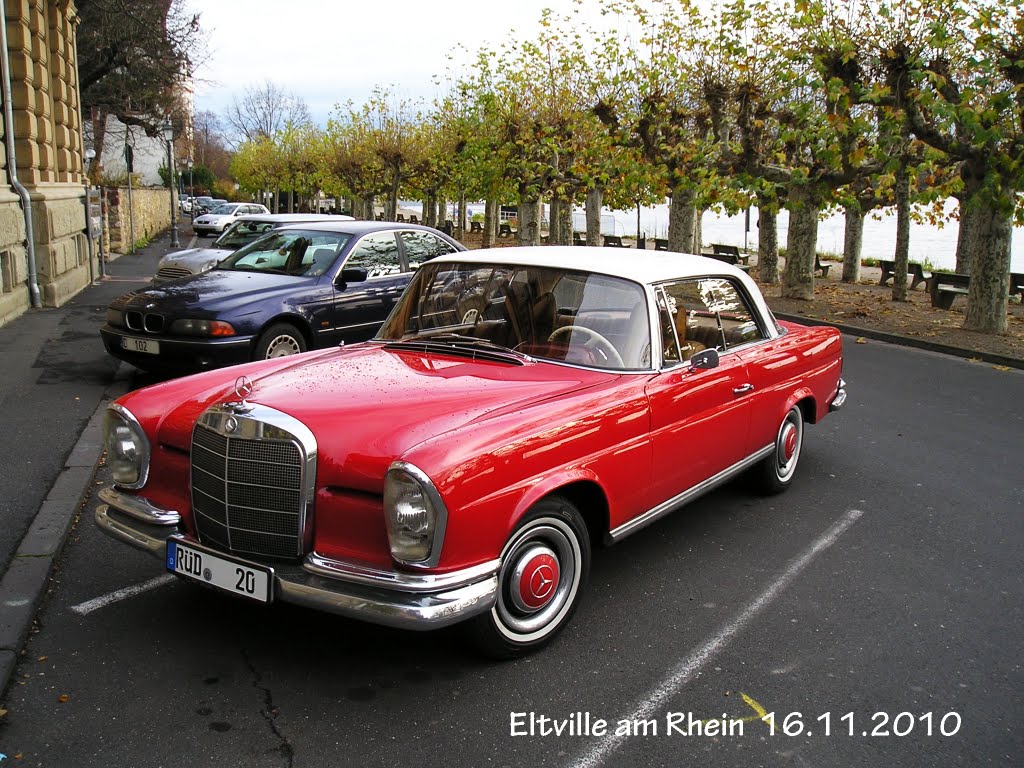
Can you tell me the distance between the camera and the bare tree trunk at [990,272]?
14273mm

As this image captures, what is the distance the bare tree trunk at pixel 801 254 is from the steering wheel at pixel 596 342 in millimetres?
15914

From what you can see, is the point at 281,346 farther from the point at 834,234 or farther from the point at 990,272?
the point at 834,234

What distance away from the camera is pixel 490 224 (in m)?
42.6

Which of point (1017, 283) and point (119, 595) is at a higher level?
point (1017, 283)

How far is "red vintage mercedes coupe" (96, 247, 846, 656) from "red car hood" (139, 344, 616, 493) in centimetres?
1

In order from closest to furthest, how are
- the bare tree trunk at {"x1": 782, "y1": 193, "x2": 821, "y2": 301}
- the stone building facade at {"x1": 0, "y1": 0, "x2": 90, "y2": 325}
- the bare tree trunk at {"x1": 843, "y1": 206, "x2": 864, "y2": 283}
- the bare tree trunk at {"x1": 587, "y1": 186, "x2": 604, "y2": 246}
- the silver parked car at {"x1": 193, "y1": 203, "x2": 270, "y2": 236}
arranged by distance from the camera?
1. the stone building facade at {"x1": 0, "y1": 0, "x2": 90, "y2": 325}
2. the bare tree trunk at {"x1": 782, "y1": 193, "x2": 821, "y2": 301}
3. the bare tree trunk at {"x1": 843, "y1": 206, "x2": 864, "y2": 283}
4. the bare tree trunk at {"x1": 587, "y1": 186, "x2": 604, "y2": 246}
5. the silver parked car at {"x1": 193, "y1": 203, "x2": 270, "y2": 236}

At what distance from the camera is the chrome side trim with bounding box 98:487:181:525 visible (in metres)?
3.81

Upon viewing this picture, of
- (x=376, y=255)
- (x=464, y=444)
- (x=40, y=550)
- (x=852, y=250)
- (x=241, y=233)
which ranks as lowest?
(x=40, y=550)

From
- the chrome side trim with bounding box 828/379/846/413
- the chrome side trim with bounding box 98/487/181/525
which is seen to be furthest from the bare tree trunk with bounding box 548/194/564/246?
the chrome side trim with bounding box 98/487/181/525

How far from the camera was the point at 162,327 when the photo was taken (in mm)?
8500

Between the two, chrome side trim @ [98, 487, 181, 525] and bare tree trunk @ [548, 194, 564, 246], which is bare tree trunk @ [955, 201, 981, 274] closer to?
bare tree trunk @ [548, 194, 564, 246]

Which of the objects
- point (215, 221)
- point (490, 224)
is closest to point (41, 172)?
point (215, 221)

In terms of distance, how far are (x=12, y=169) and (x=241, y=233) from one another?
344 cm

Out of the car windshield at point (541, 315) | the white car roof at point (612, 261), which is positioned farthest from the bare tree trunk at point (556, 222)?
the car windshield at point (541, 315)
